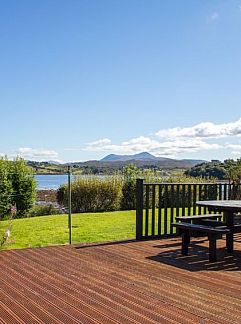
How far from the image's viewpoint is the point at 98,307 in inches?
130

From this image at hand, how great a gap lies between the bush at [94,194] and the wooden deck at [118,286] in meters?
7.46

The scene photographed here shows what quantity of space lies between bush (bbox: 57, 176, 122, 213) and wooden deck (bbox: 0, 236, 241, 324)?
7463mm

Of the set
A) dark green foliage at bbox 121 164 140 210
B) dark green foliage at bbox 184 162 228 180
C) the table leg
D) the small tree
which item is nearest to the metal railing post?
the table leg

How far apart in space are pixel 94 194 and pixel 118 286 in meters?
9.54

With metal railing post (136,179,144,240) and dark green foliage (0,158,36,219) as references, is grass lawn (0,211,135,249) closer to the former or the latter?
metal railing post (136,179,144,240)

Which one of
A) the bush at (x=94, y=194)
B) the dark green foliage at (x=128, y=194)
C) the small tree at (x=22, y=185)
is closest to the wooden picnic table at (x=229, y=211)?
the small tree at (x=22, y=185)

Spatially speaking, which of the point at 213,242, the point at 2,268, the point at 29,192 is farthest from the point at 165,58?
the point at 2,268

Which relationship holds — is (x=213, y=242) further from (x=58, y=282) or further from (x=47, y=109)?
(x=47, y=109)

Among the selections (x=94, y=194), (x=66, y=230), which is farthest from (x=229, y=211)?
(x=94, y=194)

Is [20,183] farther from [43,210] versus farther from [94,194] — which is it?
[94,194]

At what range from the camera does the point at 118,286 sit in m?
3.89

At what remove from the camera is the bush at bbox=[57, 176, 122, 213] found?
1325cm

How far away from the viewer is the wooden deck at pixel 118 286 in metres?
3.13

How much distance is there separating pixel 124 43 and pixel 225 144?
12.0 metres
